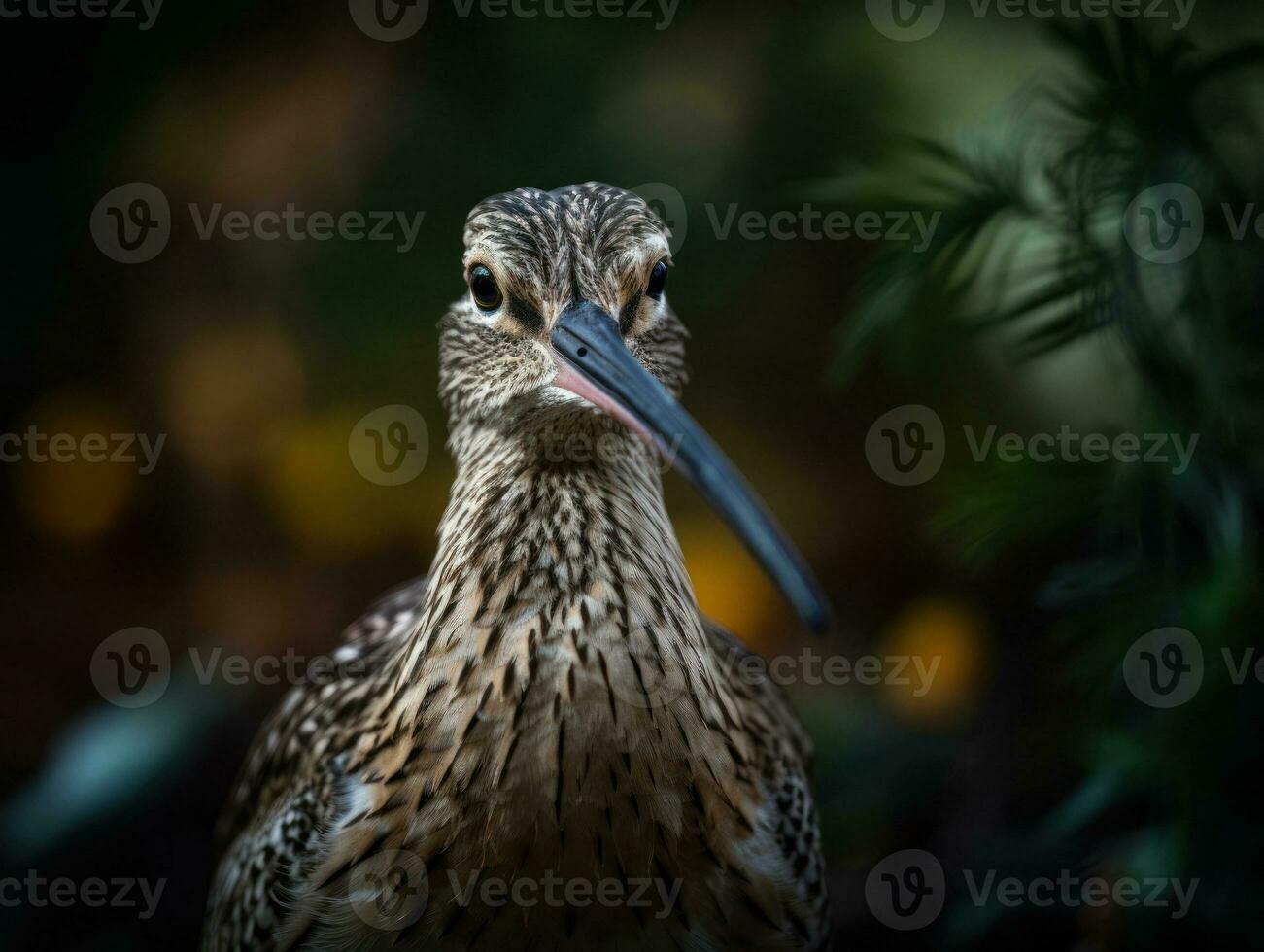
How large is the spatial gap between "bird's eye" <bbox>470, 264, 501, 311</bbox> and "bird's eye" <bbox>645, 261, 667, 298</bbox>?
234mm

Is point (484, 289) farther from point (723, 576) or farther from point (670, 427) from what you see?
point (723, 576)

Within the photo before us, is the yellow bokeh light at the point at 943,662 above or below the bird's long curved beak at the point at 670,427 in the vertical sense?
below

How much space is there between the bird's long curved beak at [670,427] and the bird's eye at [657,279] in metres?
0.19

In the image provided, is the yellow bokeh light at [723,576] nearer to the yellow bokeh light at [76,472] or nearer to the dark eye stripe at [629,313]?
the dark eye stripe at [629,313]

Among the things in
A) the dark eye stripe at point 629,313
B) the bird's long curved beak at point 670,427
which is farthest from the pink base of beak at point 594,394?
the dark eye stripe at point 629,313

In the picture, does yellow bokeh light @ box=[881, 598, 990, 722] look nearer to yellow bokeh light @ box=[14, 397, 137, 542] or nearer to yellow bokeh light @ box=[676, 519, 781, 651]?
yellow bokeh light @ box=[676, 519, 781, 651]

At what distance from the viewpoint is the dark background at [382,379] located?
2.79 m

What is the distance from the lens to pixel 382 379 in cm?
326

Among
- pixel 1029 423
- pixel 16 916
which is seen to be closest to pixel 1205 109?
pixel 1029 423

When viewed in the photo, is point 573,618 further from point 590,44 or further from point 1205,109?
point 590,44

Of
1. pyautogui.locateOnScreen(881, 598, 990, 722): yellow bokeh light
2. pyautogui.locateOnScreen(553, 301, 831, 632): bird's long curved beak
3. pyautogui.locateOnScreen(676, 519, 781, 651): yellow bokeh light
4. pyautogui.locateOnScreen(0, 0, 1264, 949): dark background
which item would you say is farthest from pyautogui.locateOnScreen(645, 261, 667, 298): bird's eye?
pyautogui.locateOnScreen(881, 598, 990, 722): yellow bokeh light

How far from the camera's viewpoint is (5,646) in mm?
3225

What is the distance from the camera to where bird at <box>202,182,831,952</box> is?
160 centimetres

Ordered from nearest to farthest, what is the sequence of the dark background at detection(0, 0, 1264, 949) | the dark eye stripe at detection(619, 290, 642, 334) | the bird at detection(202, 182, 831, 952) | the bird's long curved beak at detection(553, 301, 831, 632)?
1. the bird's long curved beak at detection(553, 301, 831, 632)
2. the bird at detection(202, 182, 831, 952)
3. the dark eye stripe at detection(619, 290, 642, 334)
4. the dark background at detection(0, 0, 1264, 949)
